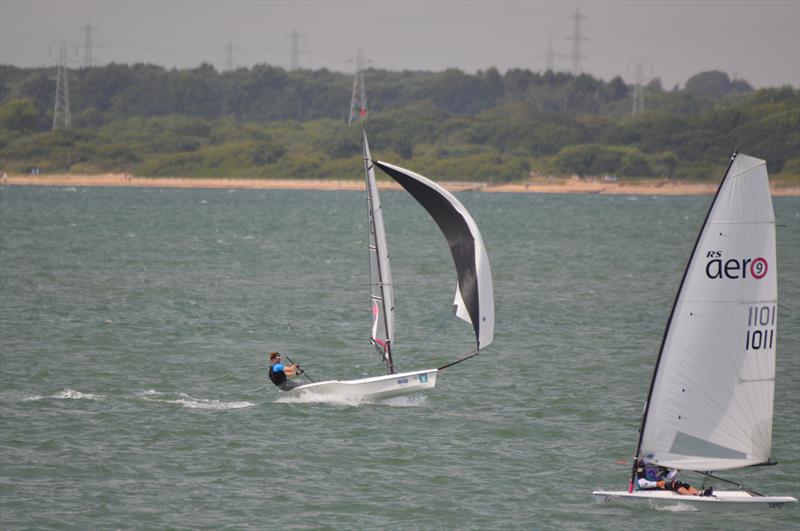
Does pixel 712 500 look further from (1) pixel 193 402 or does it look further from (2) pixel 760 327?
(1) pixel 193 402

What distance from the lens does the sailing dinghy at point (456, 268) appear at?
1046 inches

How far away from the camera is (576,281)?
6103 cm

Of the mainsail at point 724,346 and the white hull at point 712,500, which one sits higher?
the mainsail at point 724,346

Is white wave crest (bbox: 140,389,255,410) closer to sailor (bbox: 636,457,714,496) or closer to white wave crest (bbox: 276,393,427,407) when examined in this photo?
white wave crest (bbox: 276,393,427,407)

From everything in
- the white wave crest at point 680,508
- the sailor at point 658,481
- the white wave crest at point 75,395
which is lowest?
the white wave crest at point 680,508

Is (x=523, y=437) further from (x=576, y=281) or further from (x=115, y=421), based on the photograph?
(x=576, y=281)

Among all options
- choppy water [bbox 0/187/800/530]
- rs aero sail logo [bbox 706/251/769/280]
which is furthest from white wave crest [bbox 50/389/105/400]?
rs aero sail logo [bbox 706/251/769/280]

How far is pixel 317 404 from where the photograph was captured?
2986cm

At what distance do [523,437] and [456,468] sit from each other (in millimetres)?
3159

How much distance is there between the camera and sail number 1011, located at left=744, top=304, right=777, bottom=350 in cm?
2019

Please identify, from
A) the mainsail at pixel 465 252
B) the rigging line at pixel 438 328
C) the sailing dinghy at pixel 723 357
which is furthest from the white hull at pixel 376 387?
the rigging line at pixel 438 328

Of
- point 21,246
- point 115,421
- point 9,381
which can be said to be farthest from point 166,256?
point 115,421

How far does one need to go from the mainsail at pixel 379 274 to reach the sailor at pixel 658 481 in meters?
7.92

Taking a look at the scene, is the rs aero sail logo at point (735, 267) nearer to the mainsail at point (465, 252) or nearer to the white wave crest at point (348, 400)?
the mainsail at point (465, 252)
